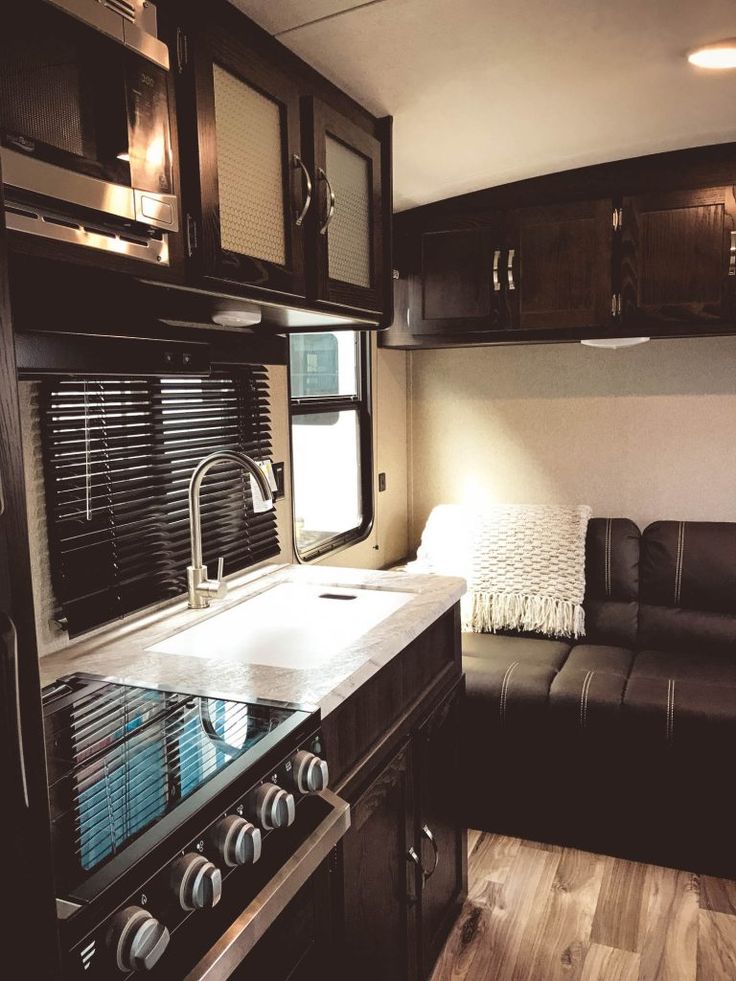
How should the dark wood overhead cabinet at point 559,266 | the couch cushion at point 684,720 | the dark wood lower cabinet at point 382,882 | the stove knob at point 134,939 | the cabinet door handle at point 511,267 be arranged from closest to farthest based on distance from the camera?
the stove knob at point 134,939 < the dark wood lower cabinet at point 382,882 < the couch cushion at point 684,720 < the dark wood overhead cabinet at point 559,266 < the cabinet door handle at point 511,267

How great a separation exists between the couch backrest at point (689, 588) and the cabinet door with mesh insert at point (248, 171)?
199cm

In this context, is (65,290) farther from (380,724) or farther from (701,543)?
(701,543)

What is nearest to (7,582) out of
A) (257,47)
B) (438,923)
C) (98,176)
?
(98,176)

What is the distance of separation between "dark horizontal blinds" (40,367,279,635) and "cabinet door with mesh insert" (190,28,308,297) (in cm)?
46

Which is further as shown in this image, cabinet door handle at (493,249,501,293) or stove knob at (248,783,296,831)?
cabinet door handle at (493,249,501,293)

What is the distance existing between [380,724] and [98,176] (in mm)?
1239

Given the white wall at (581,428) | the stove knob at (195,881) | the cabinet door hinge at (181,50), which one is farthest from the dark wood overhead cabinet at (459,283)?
the stove knob at (195,881)

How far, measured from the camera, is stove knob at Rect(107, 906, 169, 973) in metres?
0.91

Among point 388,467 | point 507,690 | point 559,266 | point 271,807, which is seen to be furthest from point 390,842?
point 559,266

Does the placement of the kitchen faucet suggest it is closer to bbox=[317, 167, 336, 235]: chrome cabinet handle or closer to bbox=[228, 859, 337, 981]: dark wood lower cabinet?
bbox=[317, 167, 336, 235]: chrome cabinet handle

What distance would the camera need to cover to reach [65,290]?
1493mm

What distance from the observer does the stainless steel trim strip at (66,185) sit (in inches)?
43.0

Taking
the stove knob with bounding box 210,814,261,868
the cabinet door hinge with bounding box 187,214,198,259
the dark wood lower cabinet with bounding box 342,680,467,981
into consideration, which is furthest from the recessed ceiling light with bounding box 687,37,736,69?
the stove knob with bounding box 210,814,261,868

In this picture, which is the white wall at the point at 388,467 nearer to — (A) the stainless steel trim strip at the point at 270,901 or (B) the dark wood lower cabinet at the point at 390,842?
(B) the dark wood lower cabinet at the point at 390,842
